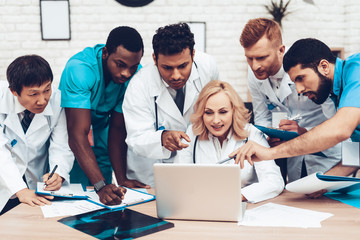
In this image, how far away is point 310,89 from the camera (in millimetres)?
1612

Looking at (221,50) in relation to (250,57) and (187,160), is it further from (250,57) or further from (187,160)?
(187,160)

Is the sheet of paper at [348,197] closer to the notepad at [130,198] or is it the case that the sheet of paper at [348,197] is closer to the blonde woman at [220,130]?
the blonde woman at [220,130]

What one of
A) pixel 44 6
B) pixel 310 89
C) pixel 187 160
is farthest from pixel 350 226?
pixel 44 6

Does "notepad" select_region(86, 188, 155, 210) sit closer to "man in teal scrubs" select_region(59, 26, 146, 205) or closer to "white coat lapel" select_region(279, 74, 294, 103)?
"man in teal scrubs" select_region(59, 26, 146, 205)

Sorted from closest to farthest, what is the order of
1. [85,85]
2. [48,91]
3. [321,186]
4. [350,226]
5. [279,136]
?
1. [350,226]
2. [321,186]
3. [279,136]
4. [48,91]
5. [85,85]

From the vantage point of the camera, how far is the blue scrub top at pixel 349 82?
1.41m

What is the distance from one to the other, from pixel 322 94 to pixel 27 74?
1.28m

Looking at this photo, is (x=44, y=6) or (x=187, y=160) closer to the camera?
(x=187, y=160)

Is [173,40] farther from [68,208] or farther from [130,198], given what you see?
[68,208]

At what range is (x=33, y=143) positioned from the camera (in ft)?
5.89

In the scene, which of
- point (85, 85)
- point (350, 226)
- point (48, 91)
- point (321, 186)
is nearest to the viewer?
point (350, 226)

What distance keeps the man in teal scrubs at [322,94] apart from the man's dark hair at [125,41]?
696mm

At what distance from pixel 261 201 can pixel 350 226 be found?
352 millimetres

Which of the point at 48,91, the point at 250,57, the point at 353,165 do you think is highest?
the point at 250,57
